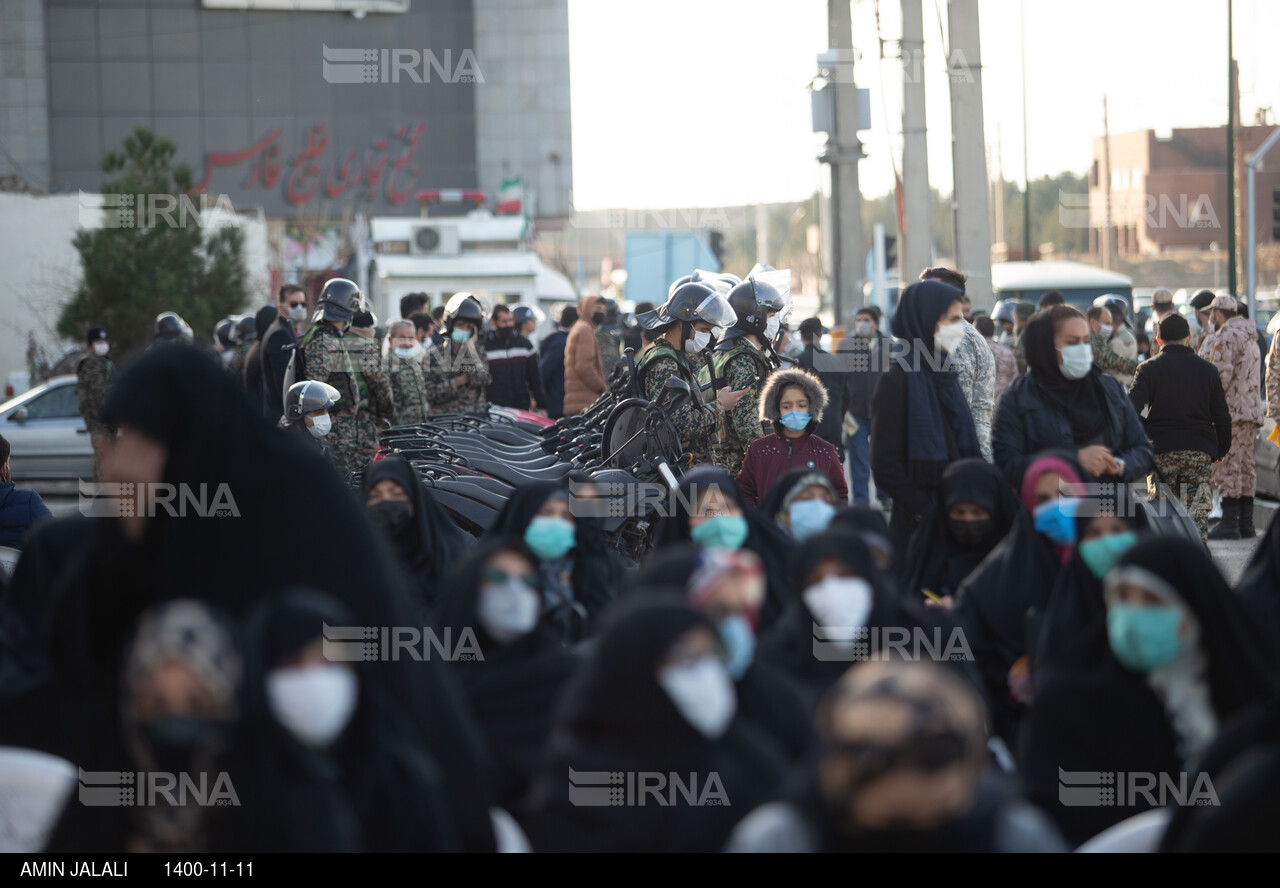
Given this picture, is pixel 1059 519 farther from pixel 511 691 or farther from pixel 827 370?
pixel 827 370

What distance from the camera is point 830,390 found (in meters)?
12.0

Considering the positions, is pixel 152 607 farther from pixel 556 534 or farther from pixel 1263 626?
pixel 1263 626

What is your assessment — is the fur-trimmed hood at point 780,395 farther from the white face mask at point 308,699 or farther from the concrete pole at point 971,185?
the concrete pole at point 971,185

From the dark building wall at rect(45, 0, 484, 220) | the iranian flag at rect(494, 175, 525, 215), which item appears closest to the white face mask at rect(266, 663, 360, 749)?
the iranian flag at rect(494, 175, 525, 215)

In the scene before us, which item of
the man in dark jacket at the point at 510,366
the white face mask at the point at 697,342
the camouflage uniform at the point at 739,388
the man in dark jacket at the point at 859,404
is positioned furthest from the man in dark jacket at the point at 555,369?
the camouflage uniform at the point at 739,388

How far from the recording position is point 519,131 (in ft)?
167

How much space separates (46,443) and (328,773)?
14.2m

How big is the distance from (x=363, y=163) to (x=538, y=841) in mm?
46437

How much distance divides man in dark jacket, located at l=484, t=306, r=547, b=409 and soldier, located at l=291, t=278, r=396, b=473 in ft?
15.5

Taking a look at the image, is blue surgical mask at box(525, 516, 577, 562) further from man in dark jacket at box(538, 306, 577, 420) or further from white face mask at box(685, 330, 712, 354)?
man in dark jacket at box(538, 306, 577, 420)

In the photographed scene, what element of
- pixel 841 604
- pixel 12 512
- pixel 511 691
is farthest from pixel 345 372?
pixel 841 604

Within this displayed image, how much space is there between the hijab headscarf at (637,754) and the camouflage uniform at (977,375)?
4952 mm

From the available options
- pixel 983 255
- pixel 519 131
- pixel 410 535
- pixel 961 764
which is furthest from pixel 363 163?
pixel 961 764

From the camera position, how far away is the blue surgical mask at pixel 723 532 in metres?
4.84
